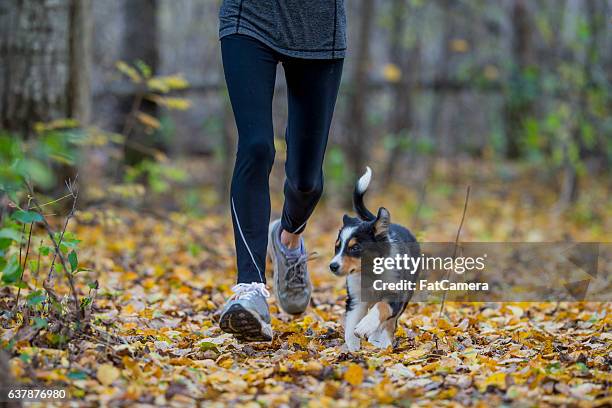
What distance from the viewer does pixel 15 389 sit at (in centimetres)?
258

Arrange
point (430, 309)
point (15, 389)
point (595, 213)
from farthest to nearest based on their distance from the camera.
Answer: point (595, 213) → point (430, 309) → point (15, 389)

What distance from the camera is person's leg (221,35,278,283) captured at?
340 centimetres

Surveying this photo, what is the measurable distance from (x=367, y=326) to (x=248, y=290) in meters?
0.61

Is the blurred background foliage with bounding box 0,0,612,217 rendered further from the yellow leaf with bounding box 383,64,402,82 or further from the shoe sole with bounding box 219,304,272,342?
the shoe sole with bounding box 219,304,272,342

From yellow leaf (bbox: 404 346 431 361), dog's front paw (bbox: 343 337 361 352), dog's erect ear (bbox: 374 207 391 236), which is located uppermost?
dog's erect ear (bbox: 374 207 391 236)

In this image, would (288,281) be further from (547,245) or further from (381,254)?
(547,245)

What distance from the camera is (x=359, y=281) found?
3883 millimetres

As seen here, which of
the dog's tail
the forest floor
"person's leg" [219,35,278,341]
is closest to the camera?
the forest floor

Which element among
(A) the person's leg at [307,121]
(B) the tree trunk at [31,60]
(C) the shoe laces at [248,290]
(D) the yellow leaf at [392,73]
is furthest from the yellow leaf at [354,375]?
(D) the yellow leaf at [392,73]

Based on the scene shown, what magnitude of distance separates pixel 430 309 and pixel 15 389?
9.52ft

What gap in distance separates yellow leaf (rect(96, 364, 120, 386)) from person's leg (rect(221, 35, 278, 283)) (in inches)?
29.8

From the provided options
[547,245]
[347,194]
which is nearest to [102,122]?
[347,194]

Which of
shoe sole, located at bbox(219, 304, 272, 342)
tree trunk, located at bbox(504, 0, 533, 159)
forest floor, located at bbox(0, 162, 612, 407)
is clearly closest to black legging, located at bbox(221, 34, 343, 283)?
shoe sole, located at bbox(219, 304, 272, 342)

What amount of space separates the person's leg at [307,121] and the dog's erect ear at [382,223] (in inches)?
13.4
